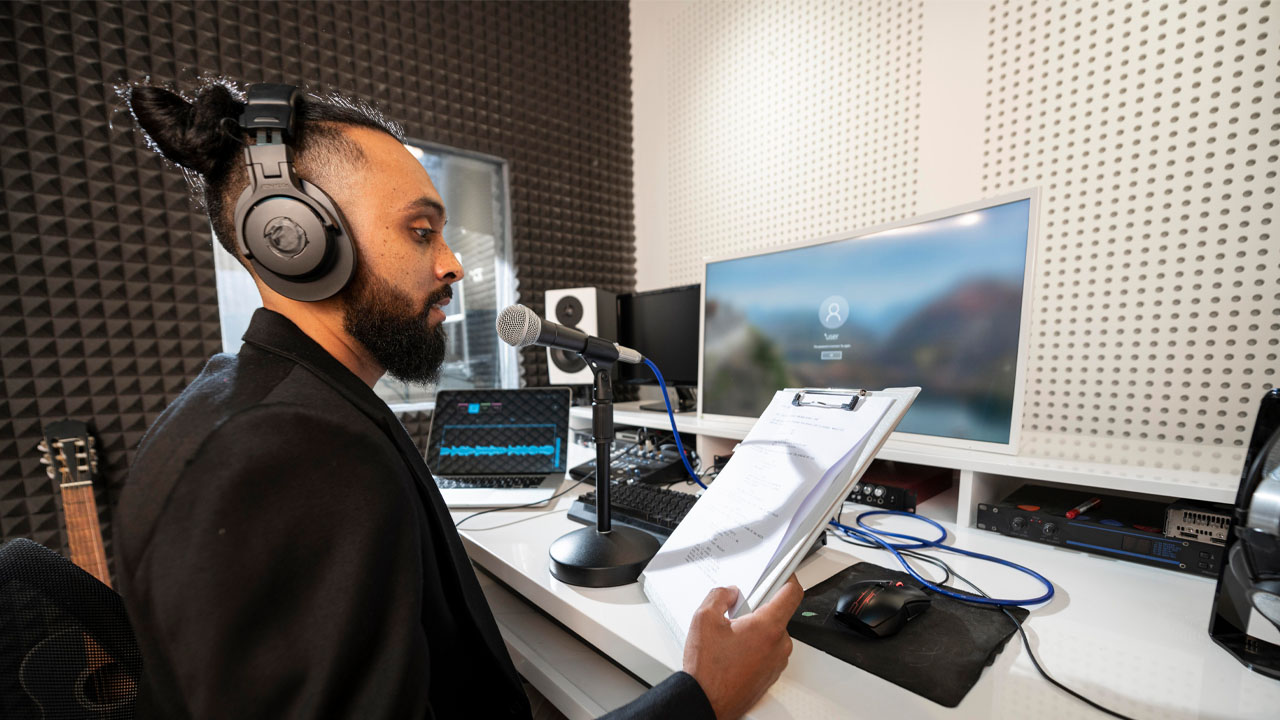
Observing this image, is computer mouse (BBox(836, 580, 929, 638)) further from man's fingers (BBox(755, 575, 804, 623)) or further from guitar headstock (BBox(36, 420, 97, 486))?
guitar headstock (BBox(36, 420, 97, 486))

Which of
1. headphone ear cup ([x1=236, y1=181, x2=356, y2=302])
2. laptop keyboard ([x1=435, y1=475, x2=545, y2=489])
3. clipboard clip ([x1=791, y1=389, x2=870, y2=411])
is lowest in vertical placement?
laptop keyboard ([x1=435, y1=475, x2=545, y2=489])

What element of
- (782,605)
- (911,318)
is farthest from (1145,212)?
(782,605)

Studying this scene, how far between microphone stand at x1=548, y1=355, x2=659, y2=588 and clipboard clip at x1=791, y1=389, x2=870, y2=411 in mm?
309

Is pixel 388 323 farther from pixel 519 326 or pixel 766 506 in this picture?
pixel 766 506

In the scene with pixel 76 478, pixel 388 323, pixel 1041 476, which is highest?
pixel 388 323

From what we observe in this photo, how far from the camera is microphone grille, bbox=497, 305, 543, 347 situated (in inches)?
26.8

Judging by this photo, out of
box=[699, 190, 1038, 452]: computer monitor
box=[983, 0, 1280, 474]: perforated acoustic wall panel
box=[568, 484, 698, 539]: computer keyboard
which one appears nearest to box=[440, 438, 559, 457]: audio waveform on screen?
box=[568, 484, 698, 539]: computer keyboard

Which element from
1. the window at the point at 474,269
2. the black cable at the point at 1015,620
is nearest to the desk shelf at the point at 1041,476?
the black cable at the point at 1015,620

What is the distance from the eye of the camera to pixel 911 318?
3.46 feet

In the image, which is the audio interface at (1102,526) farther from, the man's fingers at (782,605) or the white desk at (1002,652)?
the man's fingers at (782,605)

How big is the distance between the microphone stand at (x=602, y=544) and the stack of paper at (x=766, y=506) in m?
0.06

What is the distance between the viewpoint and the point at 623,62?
2.66 metres

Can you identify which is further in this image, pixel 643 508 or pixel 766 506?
pixel 643 508

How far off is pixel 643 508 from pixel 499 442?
0.55 m
